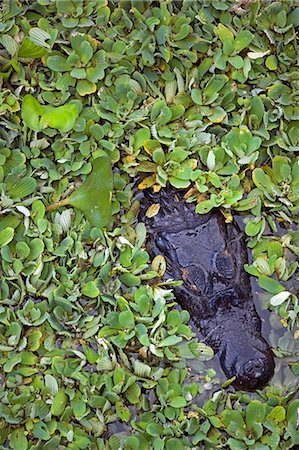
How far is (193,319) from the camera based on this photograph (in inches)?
116

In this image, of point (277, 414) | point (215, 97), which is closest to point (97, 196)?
point (215, 97)

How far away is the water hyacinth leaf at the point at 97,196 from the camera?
9.59ft

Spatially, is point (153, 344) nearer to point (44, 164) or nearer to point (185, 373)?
point (185, 373)

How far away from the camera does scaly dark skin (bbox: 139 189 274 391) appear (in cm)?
289

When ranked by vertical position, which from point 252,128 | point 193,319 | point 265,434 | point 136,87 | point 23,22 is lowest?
point 265,434

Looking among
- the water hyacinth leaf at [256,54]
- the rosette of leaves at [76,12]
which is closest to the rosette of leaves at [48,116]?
the rosette of leaves at [76,12]

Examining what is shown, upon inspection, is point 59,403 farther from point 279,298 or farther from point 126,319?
point 279,298

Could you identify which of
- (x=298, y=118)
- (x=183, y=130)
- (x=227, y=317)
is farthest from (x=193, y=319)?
(x=298, y=118)

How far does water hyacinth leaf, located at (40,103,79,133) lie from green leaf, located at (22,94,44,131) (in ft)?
0.08

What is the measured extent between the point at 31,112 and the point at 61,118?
0.14 meters

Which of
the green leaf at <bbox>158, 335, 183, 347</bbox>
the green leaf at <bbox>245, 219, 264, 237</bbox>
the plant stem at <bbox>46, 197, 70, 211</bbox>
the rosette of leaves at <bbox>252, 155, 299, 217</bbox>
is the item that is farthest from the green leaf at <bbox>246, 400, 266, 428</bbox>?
the plant stem at <bbox>46, 197, 70, 211</bbox>

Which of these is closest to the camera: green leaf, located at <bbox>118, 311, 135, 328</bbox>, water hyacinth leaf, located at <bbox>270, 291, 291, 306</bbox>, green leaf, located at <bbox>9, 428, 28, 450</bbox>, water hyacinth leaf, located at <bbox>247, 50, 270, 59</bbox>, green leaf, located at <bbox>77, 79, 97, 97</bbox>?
green leaf, located at <bbox>9, 428, 28, 450</bbox>

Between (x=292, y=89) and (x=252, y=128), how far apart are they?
0.28m

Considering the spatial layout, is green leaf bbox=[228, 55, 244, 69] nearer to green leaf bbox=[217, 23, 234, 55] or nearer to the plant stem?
green leaf bbox=[217, 23, 234, 55]
